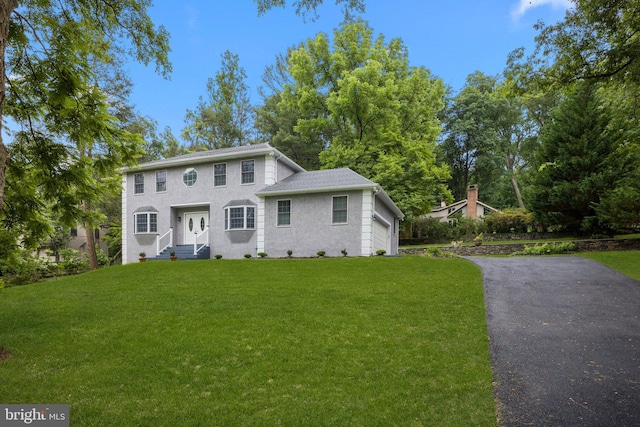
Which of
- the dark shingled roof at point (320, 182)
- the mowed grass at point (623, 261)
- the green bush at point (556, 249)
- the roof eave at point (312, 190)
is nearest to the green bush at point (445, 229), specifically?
the green bush at point (556, 249)

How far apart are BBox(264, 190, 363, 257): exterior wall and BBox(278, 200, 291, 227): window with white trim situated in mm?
135

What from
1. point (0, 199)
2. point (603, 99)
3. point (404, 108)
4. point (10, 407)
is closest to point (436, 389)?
point (10, 407)

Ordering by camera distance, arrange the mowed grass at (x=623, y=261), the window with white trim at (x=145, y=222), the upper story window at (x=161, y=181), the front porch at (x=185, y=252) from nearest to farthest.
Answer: the mowed grass at (x=623, y=261), the front porch at (x=185, y=252), the window with white trim at (x=145, y=222), the upper story window at (x=161, y=181)

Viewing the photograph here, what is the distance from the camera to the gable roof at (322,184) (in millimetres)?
13508

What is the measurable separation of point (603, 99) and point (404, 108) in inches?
402

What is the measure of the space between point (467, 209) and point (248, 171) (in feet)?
Answer: 65.2

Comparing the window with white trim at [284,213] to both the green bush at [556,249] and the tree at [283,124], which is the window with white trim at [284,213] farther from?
the tree at [283,124]

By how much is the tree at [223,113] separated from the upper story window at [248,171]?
51.2 feet

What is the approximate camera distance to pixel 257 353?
466 cm

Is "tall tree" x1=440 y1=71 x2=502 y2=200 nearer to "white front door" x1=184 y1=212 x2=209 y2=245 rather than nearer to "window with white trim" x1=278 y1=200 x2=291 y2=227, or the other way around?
"window with white trim" x1=278 y1=200 x2=291 y2=227

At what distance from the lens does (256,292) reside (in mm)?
7875

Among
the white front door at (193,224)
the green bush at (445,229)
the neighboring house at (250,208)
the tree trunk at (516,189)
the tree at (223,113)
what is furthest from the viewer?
the tree trunk at (516,189)

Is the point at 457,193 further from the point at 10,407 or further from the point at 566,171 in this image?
the point at 10,407

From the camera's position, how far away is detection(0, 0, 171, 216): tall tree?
4652 millimetres
